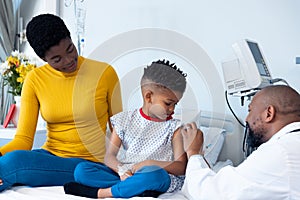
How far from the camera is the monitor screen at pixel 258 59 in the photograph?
1745mm

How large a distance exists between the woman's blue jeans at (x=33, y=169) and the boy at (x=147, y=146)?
0.11 meters

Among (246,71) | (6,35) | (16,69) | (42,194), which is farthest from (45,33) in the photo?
(6,35)

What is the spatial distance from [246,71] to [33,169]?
0.97 m

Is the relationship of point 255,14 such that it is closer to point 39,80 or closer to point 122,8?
point 122,8

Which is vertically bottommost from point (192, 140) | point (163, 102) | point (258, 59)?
point (192, 140)

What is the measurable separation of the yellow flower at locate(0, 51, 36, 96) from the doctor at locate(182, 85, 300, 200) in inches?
60.3

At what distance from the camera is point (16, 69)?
2.50 m

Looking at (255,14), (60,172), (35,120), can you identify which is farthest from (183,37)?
(60,172)

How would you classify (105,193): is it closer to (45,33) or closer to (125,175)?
(125,175)

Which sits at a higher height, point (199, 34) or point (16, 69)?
point (199, 34)

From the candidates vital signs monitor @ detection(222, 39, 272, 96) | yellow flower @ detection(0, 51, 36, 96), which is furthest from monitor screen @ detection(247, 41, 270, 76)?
yellow flower @ detection(0, 51, 36, 96)

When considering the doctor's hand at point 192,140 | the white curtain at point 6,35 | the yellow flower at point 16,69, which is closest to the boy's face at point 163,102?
the doctor's hand at point 192,140

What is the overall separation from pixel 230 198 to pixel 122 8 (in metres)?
1.89

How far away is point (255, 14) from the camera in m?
2.25
